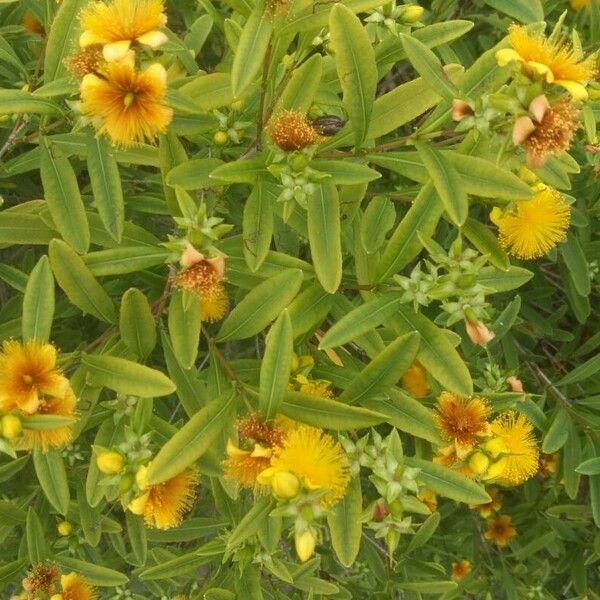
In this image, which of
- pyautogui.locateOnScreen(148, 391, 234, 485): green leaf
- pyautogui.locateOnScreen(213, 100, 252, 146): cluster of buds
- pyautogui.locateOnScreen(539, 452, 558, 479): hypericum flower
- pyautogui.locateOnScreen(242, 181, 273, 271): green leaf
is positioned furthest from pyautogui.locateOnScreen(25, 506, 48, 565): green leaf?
pyautogui.locateOnScreen(539, 452, 558, 479): hypericum flower

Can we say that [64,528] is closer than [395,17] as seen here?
No

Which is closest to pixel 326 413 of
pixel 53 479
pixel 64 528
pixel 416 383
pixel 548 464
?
pixel 416 383

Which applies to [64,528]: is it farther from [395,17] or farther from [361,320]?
[395,17]

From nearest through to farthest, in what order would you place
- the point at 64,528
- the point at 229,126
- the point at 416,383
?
the point at 229,126
the point at 416,383
the point at 64,528

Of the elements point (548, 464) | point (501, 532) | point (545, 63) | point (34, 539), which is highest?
point (545, 63)

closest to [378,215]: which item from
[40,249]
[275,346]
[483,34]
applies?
[275,346]

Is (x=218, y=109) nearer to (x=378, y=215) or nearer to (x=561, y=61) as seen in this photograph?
(x=378, y=215)
